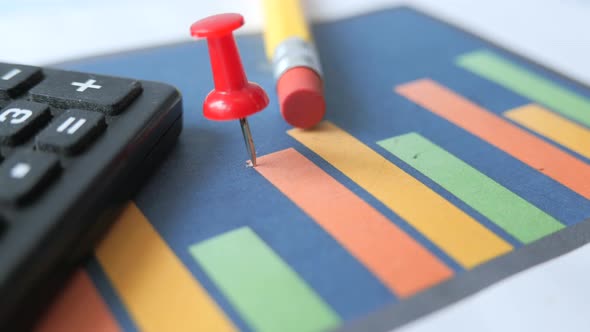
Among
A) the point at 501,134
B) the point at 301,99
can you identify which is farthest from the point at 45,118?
the point at 501,134

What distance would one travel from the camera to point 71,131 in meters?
0.27

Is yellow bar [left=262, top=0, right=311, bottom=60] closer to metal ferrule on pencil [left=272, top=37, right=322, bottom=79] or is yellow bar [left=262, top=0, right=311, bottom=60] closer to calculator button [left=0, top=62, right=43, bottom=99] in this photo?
metal ferrule on pencil [left=272, top=37, right=322, bottom=79]

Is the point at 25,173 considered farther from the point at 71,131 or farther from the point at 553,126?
the point at 553,126

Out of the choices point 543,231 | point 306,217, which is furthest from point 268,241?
point 543,231

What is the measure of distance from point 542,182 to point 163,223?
0.66ft

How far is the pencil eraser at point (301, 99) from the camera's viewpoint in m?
0.34

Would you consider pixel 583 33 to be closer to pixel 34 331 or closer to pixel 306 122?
pixel 306 122

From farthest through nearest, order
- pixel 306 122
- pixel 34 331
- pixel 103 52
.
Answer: pixel 103 52, pixel 306 122, pixel 34 331

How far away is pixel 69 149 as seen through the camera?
0.27m

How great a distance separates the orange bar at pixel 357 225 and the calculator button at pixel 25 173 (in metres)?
0.11

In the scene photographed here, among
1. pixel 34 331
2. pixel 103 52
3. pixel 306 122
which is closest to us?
pixel 34 331

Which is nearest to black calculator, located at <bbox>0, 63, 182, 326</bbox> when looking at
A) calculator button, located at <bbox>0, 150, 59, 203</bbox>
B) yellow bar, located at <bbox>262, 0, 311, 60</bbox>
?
calculator button, located at <bbox>0, 150, 59, 203</bbox>

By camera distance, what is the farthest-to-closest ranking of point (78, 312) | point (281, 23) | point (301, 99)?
point (281, 23) < point (301, 99) < point (78, 312)

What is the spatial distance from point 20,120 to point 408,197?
7.7 inches
